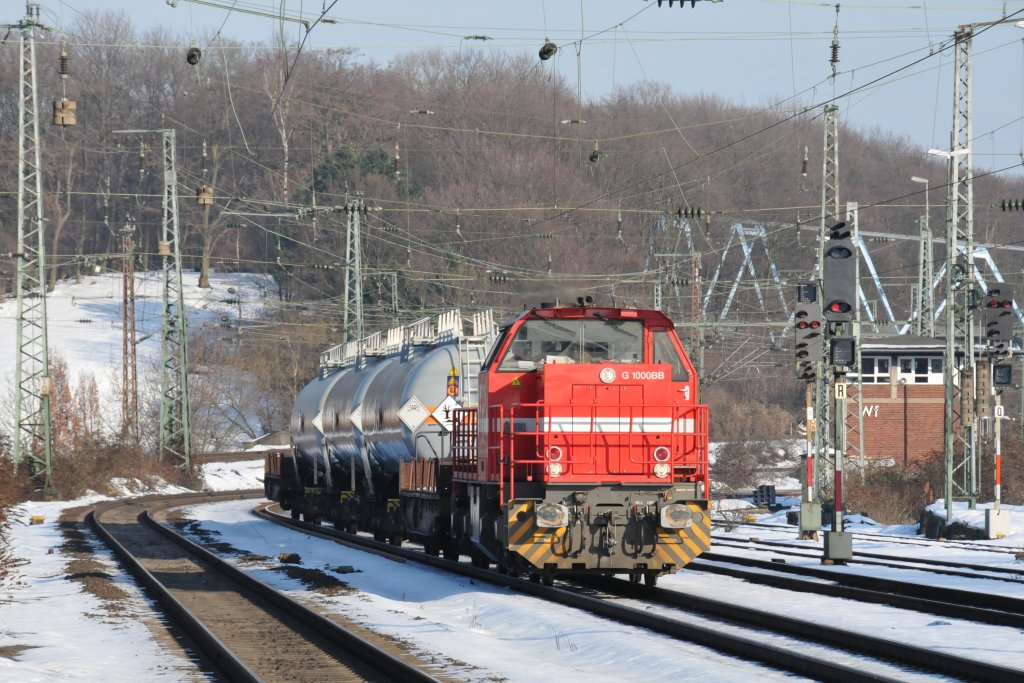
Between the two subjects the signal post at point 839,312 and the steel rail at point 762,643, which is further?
the signal post at point 839,312

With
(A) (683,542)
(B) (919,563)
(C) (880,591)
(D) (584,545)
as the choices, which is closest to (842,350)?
(B) (919,563)

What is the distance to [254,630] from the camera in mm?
13820

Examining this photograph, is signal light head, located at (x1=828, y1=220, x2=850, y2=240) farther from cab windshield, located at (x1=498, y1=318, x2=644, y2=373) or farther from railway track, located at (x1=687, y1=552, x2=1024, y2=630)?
cab windshield, located at (x1=498, y1=318, x2=644, y2=373)

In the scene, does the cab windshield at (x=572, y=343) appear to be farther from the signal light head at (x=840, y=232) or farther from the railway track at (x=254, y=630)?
the signal light head at (x=840, y=232)

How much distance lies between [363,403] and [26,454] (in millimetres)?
22630

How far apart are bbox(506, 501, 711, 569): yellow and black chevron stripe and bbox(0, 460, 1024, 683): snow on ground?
608 millimetres

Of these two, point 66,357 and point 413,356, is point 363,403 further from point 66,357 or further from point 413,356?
point 66,357

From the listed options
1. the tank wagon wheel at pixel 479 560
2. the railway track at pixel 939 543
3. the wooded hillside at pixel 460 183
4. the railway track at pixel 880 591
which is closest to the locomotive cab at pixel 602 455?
the railway track at pixel 880 591

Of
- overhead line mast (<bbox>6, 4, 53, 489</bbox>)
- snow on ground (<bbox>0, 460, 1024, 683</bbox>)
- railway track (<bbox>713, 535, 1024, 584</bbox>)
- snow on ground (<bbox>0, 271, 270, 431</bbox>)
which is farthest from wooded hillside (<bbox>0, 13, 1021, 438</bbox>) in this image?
snow on ground (<bbox>0, 460, 1024, 683</bbox>)

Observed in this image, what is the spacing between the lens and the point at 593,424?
15.7 metres

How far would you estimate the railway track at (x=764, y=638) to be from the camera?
33.6ft

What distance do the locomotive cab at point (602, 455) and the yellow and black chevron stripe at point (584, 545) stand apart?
1 cm

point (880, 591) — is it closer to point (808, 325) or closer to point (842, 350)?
point (842, 350)

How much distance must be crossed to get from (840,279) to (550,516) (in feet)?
25.8
